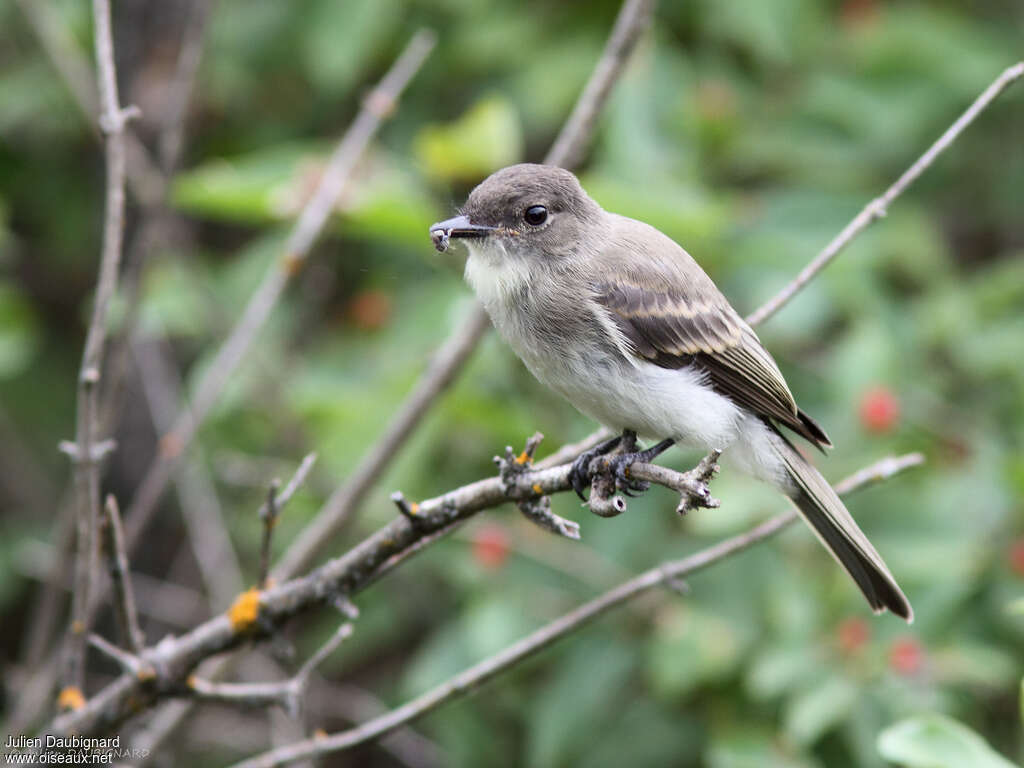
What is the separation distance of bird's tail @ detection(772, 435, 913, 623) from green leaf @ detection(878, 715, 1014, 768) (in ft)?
2.54

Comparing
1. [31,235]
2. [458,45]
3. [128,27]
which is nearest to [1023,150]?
[458,45]

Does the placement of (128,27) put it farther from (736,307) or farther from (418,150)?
(736,307)

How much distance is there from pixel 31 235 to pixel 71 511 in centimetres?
284

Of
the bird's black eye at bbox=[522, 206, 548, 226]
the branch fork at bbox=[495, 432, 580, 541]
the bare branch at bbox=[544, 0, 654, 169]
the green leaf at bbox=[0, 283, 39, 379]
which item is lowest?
the branch fork at bbox=[495, 432, 580, 541]

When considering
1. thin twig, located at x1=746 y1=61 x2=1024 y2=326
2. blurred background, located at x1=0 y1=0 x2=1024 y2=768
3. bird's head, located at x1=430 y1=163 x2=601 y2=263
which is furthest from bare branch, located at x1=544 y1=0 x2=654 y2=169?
thin twig, located at x1=746 y1=61 x2=1024 y2=326

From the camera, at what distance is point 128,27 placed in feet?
15.0

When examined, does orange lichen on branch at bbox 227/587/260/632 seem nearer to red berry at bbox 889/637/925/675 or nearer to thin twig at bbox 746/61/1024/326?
thin twig at bbox 746/61/1024/326

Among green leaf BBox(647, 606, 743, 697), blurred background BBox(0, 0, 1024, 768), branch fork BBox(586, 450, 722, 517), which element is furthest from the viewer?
blurred background BBox(0, 0, 1024, 768)

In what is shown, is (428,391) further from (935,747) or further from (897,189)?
(935,747)

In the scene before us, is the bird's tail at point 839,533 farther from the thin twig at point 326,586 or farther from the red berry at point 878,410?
the thin twig at point 326,586

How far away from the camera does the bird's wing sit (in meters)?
3.04

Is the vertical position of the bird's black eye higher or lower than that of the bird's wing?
higher

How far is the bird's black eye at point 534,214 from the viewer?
3127 millimetres

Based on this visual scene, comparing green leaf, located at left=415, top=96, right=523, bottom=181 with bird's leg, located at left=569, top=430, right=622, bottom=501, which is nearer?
bird's leg, located at left=569, top=430, right=622, bottom=501
